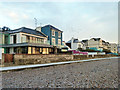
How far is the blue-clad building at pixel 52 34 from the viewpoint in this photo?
1068 inches

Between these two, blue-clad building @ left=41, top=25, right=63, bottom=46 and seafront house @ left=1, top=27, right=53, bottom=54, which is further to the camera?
blue-clad building @ left=41, top=25, right=63, bottom=46

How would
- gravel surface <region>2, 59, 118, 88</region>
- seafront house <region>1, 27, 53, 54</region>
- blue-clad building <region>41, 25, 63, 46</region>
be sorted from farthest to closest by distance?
blue-clad building <region>41, 25, 63, 46</region> → seafront house <region>1, 27, 53, 54</region> → gravel surface <region>2, 59, 118, 88</region>

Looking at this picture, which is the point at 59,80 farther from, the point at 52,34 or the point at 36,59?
the point at 52,34

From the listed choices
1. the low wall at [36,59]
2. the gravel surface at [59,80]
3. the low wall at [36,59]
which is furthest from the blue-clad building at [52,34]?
the gravel surface at [59,80]

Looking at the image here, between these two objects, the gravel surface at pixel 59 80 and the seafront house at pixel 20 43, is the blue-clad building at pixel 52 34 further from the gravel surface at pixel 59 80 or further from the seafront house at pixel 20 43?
the gravel surface at pixel 59 80

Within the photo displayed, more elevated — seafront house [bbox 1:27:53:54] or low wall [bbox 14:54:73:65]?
seafront house [bbox 1:27:53:54]

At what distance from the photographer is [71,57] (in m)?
21.5

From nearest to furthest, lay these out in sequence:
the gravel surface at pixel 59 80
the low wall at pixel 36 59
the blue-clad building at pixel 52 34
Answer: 1. the gravel surface at pixel 59 80
2. the low wall at pixel 36 59
3. the blue-clad building at pixel 52 34

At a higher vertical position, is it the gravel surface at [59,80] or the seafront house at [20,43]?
the seafront house at [20,43]

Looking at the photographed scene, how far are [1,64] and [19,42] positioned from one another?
8.42 m

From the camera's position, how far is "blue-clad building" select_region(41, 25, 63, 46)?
27.1m

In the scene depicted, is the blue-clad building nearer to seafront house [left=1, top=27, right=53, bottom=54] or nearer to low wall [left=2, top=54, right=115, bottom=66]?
seafront house [left=1, top=27, right=53, bottom=54]

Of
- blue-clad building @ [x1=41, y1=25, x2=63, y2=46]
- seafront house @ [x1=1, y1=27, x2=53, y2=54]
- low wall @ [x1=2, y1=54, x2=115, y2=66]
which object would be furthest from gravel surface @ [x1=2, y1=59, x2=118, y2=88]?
blue-clad building @ [x1=41, y1=25, x2=63, y2=46]

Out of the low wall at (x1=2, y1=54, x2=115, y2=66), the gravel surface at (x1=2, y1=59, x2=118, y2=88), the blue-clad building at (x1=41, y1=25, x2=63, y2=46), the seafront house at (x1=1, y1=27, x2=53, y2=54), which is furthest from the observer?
the blue-clad building at (x1=41, y1=25, x2=63, y2=46)
